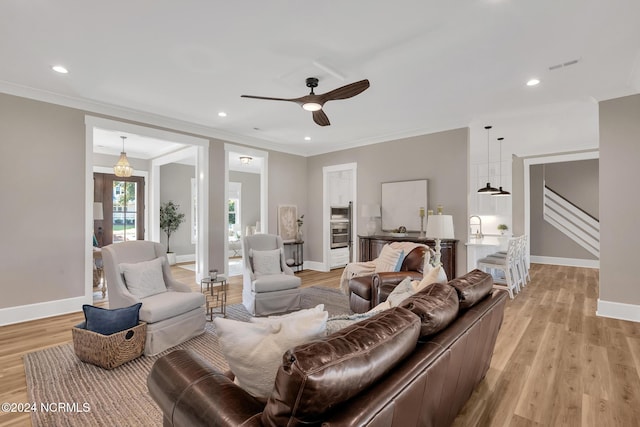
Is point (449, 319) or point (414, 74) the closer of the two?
point (449, 319)

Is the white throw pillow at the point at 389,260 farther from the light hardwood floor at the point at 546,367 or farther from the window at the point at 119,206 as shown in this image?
the window at the point at 119,206

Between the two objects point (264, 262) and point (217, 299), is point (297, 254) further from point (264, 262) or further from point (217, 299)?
point (217, 299)

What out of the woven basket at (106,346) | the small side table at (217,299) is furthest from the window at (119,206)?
the woven basket at (106,346)

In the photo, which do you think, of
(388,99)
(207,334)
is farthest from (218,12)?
(207,334)

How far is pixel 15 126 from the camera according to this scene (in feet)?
12.0

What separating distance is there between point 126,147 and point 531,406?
7.96 m

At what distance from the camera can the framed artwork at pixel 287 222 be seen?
22.1ft

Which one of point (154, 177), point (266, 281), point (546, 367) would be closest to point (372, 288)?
point (266, 281)

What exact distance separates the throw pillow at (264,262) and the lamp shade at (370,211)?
7.47ft

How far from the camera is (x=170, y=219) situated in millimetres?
7922

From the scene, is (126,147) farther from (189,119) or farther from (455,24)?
(455,24)

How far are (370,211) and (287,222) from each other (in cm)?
200

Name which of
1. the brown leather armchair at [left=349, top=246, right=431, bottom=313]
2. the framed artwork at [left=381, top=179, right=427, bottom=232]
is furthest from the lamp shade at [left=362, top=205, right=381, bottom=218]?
the brown leather armchair at [left=349, top=246, right=431, bottom=313]

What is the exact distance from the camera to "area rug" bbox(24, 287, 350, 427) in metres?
1.91
